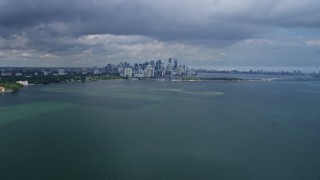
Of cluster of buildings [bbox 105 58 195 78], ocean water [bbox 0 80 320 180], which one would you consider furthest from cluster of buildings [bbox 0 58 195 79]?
ocean water [bbox 0 80 320 180]

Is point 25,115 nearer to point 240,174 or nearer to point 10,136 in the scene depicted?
point 10,136

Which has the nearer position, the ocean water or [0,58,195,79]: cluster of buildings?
the ocean water

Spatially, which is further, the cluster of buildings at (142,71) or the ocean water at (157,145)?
the cluster of buildings at (142,71)

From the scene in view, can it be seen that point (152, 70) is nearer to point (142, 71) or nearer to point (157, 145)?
point (142, 71)

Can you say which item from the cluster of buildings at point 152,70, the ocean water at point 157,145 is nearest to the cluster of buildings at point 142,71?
the cluster of buildings at point 152,70

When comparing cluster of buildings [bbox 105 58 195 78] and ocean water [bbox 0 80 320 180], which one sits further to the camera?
cluster of buildings [bbox 105 58 195 78]

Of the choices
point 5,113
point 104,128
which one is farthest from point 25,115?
point 104,128

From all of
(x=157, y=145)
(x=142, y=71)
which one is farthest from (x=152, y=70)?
(x=157, y=145)

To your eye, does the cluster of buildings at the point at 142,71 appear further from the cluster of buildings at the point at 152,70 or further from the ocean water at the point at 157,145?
the ocean water at the point at 157,145

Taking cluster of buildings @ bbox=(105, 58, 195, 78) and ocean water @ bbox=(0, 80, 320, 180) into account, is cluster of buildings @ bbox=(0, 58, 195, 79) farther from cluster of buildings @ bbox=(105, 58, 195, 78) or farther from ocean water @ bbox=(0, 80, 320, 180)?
ocean water @ bbox=(0, 80, 320, 180)
